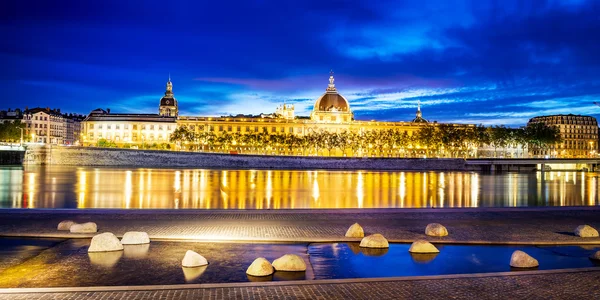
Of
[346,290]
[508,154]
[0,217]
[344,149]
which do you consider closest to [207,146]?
[344,149]

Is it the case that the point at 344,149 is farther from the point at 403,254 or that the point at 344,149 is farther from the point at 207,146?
the point at 403,254

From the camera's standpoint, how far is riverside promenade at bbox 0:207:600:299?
440 inches

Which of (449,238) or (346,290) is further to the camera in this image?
(449,238)

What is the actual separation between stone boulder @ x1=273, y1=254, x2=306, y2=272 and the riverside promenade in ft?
4.46

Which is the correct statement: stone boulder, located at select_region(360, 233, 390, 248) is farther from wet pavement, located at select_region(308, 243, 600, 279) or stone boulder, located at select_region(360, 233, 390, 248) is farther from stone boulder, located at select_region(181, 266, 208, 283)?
stone boulder, located at select_region(181, 266, 208, 283)

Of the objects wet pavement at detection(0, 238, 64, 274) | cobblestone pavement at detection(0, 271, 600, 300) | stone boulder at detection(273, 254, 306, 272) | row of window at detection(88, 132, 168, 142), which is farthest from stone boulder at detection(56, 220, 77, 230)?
row of window at detection(88, 132, 168, 142)

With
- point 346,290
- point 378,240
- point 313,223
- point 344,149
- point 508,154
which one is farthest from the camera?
point 508,154

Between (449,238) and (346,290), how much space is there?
754 centimetres

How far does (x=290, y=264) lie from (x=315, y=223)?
304 inches

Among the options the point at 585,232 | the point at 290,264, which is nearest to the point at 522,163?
the point at 585,232

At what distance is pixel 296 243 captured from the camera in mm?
17000

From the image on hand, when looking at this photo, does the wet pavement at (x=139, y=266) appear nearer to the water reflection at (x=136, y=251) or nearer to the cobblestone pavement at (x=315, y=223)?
the water reflection at (x=136, y=251)

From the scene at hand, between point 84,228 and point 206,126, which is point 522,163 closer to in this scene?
point 206,126

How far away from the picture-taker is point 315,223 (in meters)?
21.0
